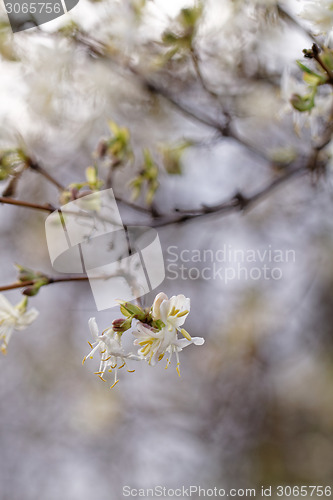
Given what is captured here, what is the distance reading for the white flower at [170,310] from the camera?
24.8 inches

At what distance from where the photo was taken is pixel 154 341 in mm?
635

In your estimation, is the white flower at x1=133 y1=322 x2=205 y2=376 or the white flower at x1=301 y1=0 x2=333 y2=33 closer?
the white flower at x1=133 y1=322 x2=205 y2=376

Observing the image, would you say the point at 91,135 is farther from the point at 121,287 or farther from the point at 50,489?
the point at 50,489

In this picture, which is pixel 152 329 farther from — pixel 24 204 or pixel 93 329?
pixel 24 204

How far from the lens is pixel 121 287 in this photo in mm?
721

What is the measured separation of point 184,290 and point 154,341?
174cm

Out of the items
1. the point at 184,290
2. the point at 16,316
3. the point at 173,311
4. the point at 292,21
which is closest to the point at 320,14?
the point at 292,21

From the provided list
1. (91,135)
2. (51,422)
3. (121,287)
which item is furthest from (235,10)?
(51,422)

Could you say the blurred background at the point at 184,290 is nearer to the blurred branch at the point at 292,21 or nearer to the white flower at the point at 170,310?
the blurred branch at the point at 292,21

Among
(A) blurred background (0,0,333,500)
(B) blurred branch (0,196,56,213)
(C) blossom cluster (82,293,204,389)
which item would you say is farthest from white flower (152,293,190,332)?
(A) blurred background (0,0,333,500)

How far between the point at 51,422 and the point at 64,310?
2.29ft

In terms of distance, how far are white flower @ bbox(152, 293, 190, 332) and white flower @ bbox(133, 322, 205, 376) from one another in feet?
0.03

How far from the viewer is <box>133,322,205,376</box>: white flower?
62cm

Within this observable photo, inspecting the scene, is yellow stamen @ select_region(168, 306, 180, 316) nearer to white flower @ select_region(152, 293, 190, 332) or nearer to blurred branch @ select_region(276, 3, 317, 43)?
white flower @ select_region(152, 293, 190, 332)
